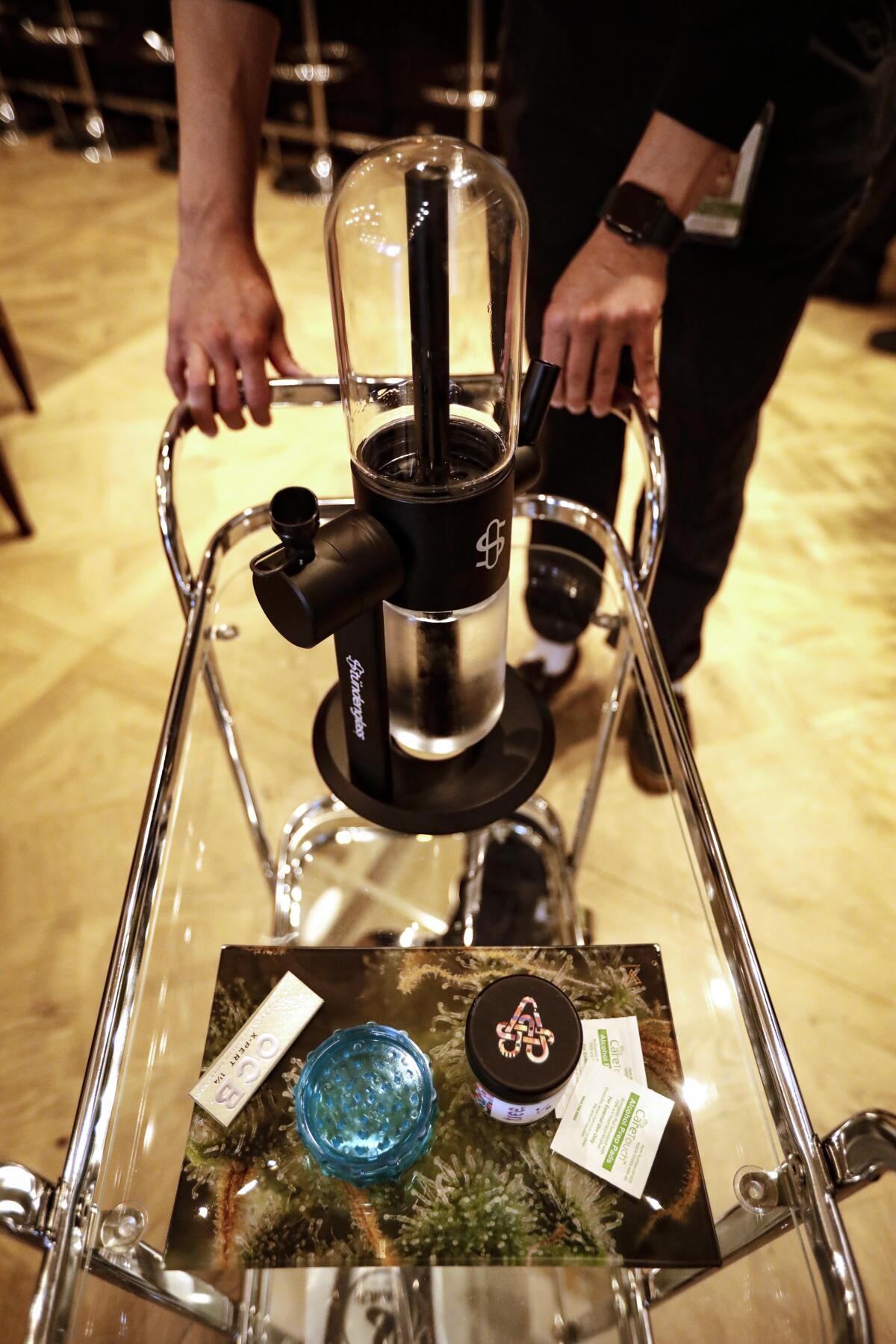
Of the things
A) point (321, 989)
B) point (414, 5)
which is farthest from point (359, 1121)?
point (414, 5)

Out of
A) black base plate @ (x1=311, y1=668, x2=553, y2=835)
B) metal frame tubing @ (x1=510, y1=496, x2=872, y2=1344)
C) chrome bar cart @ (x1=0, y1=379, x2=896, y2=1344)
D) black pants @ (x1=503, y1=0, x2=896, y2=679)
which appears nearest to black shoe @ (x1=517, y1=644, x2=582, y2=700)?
black pants @ (x1=503, y1=0, x2=896, y2=679)

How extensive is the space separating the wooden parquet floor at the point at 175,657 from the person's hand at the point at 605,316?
38 centimetres

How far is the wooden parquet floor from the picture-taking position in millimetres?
1127

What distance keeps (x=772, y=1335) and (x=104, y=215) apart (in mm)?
3758

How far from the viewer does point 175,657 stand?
1.67 metres

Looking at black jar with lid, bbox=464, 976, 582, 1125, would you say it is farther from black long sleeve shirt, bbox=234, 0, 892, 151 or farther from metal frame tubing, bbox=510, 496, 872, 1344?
black long sleeve shirt, bbox=234, 0, 892, 151

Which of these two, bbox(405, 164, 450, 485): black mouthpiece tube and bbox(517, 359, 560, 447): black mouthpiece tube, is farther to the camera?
bbox(517, 359, 560, 447): black mouthpiece tube

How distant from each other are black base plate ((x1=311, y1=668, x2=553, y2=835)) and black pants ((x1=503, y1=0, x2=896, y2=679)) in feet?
1.16

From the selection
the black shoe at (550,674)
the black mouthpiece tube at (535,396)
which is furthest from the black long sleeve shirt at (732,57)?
the black shoe at (550,674)

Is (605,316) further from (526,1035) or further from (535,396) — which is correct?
(526,1035)

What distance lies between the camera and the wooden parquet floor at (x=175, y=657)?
1127 millimetres

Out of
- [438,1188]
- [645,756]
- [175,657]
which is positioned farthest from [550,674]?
[438,1188]

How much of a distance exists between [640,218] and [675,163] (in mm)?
71

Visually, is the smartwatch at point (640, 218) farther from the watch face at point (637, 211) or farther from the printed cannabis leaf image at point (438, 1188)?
the printed cannabis leaf image at point (438, 1188)
